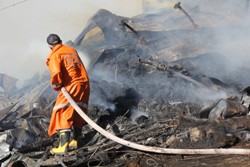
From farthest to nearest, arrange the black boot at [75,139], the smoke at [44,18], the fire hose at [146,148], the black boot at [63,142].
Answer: the smoke at [44,18], the black boot at [75,139], the black boot at [63,142], the fire hose at [146,148]

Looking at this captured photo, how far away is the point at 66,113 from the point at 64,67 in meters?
0.68

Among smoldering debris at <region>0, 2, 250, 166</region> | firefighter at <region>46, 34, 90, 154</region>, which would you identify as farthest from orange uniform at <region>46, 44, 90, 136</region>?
smoldering debris at <region>0, 2, 250, 166</region>

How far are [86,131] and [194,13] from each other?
661cm

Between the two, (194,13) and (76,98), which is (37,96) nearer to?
(76,98)

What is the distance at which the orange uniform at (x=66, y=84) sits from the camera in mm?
5383

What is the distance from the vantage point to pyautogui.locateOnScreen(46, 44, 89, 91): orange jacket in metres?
5.36

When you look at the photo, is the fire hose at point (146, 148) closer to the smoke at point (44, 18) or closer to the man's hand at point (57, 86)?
the man's hand at point (57, 86)

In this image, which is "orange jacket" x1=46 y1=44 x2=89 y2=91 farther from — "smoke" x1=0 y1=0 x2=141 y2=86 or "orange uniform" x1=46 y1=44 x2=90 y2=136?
"smoke" x1=0 y1=0 x2=141 y2=86

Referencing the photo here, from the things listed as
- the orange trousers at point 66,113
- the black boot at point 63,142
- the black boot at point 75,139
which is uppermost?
the orange trousers at point 66,113

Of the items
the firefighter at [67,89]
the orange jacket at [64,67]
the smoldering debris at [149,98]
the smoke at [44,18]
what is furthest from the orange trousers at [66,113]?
the smoke at [44,18]

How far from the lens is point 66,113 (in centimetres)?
543

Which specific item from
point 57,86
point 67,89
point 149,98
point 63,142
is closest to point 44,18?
point 149,98

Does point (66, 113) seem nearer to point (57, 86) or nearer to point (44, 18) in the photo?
point (57, 86)

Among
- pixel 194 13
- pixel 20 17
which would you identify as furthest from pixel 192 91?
pixel 20 17
